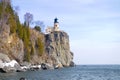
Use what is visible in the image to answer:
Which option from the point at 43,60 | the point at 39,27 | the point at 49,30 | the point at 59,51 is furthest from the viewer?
the point at 49,30

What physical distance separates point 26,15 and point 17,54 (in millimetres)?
28461

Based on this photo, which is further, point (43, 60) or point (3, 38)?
point (43, 60)

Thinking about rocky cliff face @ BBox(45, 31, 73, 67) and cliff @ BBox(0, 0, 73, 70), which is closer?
cliff @ BBox(0, 0, 73, 70)

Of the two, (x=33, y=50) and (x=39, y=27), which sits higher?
(x=39, y=27)

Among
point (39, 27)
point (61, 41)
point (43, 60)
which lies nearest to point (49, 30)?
point (61, 41)

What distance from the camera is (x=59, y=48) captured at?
Answer: 6693 inches

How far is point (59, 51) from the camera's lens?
554 feet

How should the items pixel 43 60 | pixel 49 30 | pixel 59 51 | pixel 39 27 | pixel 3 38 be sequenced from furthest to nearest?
pixel 49 30 < pixel 59 51 < pixel 39 27 < pixel 43 60 < pixel 3 38

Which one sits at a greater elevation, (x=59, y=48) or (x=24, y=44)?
(x=59, y=48)

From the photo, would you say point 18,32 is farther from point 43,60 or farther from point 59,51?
point 59,51

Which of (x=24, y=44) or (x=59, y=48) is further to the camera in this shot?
(x=59, y=48)

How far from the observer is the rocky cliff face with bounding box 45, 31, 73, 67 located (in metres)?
163

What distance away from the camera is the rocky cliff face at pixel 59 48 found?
A: 535 feet

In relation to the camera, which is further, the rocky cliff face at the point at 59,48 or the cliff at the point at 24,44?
the rocky cliff face at the point at 59,48
